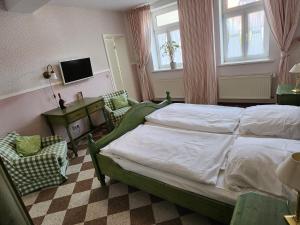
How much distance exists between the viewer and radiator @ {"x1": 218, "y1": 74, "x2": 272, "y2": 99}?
3.67 metres

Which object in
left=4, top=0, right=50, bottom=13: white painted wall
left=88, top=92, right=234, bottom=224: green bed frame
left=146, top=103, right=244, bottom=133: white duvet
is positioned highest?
left=4, top=0, right=50, bottom=13: white painted wall

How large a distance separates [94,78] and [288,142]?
3.70 meters

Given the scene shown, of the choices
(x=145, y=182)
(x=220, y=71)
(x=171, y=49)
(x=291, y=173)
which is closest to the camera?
(x=291, y=173)

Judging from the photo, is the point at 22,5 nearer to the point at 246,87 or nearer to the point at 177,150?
the point at 177,150

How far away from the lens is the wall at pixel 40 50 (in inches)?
112

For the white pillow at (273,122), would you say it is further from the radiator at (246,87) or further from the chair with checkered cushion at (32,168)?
the chair with checkered cushion at (32,168)

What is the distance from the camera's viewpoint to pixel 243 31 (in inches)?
151

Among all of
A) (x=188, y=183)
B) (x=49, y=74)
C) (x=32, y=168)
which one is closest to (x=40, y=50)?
(x=49, y=74)

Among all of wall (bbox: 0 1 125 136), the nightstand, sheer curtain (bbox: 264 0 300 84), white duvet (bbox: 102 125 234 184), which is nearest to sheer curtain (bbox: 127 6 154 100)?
wall (bbox: 0 1 125 136)

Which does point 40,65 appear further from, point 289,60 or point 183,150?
point 289,60

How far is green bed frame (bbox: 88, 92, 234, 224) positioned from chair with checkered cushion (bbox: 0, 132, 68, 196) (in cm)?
65

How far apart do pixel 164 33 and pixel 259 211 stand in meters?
4.64

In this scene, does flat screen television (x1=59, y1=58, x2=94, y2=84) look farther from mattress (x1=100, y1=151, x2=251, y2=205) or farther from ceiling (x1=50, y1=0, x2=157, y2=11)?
mattress (x1=100, y1=151, x2=251, y2=205)

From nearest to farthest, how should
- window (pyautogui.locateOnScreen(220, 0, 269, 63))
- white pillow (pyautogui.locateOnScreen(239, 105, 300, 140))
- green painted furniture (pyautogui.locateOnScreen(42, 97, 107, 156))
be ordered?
white pillow (pyautogui.locateOnScreen(239, 105, 300, 140)) → green painted furniture (pyautogui.locateOnScreen(42, 97, 107, 156)) → window (pyautogui.locateOnScreen(220, 0, 269, 63))
